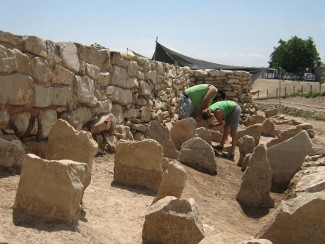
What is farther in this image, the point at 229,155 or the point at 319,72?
the point at 319,72

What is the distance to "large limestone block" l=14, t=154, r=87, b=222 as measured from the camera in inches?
114

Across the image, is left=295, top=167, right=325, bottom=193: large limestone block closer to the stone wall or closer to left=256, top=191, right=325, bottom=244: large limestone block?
left=256, top=191, right=325, bottom=244: large limestone block

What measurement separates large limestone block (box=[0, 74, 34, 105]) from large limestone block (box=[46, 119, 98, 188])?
1.39 ft

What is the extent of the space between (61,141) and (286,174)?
359 cm

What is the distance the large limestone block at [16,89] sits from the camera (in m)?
3.72

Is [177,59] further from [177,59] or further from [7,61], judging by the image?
[7,61]

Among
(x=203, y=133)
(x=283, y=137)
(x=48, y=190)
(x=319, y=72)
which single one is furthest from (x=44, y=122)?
(x=319, y=72)

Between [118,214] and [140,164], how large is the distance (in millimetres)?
878

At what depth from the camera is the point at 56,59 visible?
14.5 feet

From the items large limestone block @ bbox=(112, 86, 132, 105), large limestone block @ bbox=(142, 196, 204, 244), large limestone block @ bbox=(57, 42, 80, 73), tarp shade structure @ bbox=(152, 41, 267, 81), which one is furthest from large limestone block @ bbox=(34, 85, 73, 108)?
tarp shade structure @ bbox=(152, 41, 267, 81)

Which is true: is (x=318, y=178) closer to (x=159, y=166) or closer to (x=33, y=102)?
(x=159, y=166)

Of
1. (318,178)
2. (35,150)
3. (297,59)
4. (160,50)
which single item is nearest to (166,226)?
(35,150)

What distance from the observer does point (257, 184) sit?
17.6 feet

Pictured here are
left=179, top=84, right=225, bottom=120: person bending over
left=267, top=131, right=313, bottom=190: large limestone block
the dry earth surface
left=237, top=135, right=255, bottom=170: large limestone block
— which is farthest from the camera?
left=179, top=84, right=225, bottom=120: person bending over
